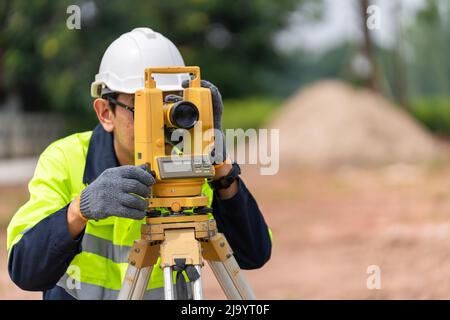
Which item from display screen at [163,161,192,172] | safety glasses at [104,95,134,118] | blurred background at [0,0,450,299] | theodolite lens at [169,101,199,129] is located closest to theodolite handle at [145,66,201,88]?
theodolite lens at [169,101,199,129]

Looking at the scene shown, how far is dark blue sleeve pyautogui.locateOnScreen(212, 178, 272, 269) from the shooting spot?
110 inches

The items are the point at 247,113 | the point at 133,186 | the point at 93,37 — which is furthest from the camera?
A: the point at 247,113

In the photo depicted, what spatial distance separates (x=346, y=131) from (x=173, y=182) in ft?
50.2

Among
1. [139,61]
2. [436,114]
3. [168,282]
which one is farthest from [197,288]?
[436,114]

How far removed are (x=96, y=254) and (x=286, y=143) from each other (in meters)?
14.8

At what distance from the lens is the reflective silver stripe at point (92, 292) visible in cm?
286

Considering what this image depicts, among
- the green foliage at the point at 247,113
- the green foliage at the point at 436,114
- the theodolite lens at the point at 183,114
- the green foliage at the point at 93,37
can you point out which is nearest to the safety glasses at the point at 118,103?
the theodolite lens at the point at 183,114

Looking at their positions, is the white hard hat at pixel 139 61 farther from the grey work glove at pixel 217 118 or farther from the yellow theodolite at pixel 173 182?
the yellow theodolite at pixel 173 182

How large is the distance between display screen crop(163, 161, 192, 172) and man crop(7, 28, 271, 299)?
0.28 m

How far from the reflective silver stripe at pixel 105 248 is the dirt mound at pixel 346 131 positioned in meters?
13.9

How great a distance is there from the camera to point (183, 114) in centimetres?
228

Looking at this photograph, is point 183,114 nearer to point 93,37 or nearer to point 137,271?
point 137,271

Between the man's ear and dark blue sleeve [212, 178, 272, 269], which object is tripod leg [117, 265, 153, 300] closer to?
dark blue sleeve [212, 178, 272, 269]
